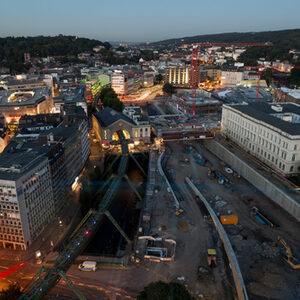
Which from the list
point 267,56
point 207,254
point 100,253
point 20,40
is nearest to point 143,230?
point 100,253

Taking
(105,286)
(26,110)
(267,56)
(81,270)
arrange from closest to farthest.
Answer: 1. (105,286)
2. (81,270)
3. (26,110)
4. (267,56)

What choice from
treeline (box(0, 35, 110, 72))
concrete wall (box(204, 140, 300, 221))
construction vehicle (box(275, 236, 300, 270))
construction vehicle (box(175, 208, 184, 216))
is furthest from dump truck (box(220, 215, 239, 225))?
treeline (box(0, 35, 110, 72))

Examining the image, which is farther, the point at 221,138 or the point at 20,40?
the point at 20,40

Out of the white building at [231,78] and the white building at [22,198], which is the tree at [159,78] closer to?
the white building at [231,78]

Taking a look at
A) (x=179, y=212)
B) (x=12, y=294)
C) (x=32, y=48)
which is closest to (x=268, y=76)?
(x=179, y=212)

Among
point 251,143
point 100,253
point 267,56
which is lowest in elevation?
point 100,253

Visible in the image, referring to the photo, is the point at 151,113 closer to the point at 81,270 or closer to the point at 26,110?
the point at 26,110
